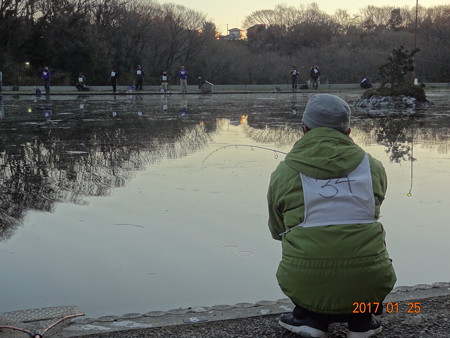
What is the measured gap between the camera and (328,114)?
3.15 meters

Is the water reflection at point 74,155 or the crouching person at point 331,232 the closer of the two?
the crouching person at point 331,232

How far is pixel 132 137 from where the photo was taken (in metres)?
12.6

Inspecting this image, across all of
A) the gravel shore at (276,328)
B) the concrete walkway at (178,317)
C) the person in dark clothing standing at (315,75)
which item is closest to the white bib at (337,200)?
the gravel shore at (276,328)

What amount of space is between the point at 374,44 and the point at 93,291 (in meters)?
65.3

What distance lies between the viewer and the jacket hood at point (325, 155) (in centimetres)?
297

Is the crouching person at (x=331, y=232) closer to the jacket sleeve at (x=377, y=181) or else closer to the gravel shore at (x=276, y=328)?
the jacket sleeve at (x=377, y=181)

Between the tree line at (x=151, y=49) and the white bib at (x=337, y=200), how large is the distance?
A: 4188 centimetres

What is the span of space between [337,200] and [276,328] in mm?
902

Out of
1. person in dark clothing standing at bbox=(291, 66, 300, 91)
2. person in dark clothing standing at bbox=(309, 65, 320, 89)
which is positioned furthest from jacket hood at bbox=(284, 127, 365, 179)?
person in dark clothing standing at bbox=(309, 65, 320, 89)

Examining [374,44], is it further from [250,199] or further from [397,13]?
[250,199]

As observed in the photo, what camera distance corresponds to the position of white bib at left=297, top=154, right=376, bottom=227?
2951mm
